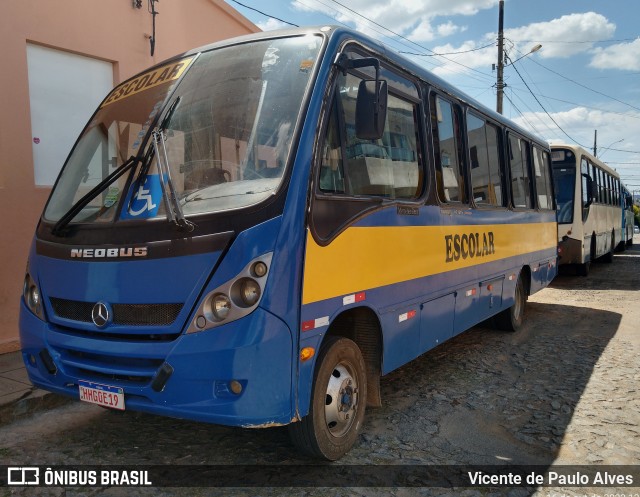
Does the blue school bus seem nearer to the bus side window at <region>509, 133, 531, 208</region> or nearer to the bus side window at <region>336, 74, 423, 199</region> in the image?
the bus side window at <region>336, 74, 423, 199</region>

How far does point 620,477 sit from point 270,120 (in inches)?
125

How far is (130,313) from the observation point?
322cm

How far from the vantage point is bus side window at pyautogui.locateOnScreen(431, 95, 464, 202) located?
5.20 metres

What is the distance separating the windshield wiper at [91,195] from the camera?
3623 mm

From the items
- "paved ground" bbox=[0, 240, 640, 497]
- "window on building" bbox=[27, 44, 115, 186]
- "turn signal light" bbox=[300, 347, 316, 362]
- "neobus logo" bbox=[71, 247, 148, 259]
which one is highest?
"window on building" bbox=[27, 44, 115, 186]

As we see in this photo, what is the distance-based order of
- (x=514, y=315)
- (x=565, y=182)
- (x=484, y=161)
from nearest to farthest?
(x=484, y=161) → (x=514, y=315) → (x=565, y=182)

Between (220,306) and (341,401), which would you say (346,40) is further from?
(341,401)

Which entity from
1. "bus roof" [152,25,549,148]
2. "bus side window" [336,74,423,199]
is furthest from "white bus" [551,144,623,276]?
"bus side window" [336,74,423,199]

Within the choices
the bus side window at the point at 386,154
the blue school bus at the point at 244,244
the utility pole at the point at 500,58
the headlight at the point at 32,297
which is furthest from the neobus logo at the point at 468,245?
the utility pole at the point at 500,58

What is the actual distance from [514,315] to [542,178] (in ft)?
9.05

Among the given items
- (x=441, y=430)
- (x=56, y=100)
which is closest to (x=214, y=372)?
(x=441, y=430)

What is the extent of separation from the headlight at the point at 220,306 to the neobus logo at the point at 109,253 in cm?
55

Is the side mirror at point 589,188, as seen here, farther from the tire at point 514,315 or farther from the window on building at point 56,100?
the window on building at point 56,100

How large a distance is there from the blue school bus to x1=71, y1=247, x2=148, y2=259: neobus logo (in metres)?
0.01
